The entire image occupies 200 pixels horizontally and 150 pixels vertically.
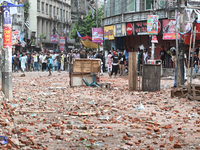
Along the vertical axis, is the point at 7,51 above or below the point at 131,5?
below

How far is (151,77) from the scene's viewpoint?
14812 millimetres

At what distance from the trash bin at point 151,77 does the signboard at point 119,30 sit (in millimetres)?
21672

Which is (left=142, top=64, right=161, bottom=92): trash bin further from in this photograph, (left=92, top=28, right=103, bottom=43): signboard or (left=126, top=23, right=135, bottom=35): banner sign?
(left=92, top=28, right=103, bottom=43): signboard

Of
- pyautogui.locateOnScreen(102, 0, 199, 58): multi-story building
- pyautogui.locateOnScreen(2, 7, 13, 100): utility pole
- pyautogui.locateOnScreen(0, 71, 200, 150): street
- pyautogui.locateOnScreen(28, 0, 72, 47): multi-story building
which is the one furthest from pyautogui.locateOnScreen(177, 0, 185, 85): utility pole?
pyautogui.locateOnScreen(28, 0, 72, 47): multi-story building

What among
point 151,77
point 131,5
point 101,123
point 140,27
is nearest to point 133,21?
point 140,27

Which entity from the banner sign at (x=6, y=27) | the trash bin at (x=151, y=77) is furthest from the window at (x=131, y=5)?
the banner sign at (x=6, y=27)

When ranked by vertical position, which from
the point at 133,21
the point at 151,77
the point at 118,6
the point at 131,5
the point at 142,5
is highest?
the point at 118,6

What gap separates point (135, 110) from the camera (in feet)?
33.1

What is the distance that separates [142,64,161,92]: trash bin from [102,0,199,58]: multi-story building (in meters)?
16.2

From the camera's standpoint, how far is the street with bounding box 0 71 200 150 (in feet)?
20.3

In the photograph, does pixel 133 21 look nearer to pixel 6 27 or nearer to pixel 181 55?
pixel 181 55

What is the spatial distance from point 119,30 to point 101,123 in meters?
29.7

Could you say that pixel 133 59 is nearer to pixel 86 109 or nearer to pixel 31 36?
pixel 86 109

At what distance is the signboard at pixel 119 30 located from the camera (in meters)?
36.3
